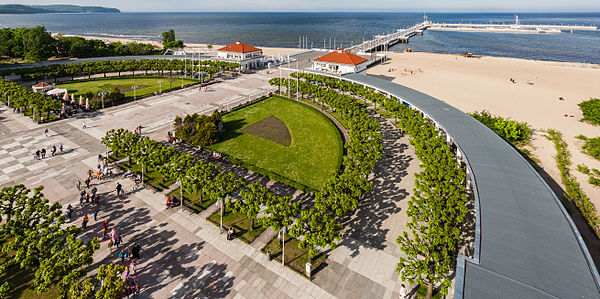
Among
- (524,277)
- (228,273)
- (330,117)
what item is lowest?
(228,273)

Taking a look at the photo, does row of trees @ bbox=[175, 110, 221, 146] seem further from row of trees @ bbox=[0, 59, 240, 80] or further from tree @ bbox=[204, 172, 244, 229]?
row of trees @ bbox=[0, 59, 240, 80]

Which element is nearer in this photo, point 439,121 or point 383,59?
point 439,121

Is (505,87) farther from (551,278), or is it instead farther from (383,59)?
(551,278)

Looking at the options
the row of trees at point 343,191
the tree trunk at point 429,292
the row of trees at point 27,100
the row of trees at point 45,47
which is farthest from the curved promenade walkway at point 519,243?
the row of trees at point 45,47

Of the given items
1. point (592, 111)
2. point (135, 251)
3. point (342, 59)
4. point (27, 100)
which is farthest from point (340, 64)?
point (27, 100)

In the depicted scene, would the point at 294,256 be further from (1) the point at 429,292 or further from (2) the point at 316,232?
(1) the point at 429,292

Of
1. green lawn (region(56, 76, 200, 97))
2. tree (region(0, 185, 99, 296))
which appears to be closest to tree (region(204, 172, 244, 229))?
tree (region(0, 185, 99, 296))

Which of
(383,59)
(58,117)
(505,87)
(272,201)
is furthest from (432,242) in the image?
(383,59)
